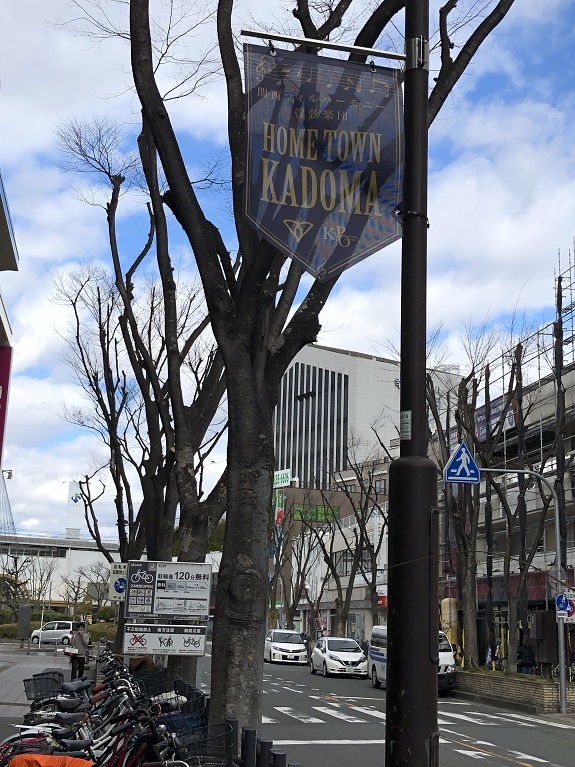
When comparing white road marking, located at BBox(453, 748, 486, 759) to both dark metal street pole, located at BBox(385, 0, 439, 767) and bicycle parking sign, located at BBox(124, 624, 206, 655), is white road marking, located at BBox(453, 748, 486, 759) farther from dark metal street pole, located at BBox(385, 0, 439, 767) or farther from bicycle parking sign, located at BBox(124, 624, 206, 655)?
dark metal street pole, located at BBox(385, 0, 439, 767)

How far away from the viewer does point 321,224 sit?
6906 mm

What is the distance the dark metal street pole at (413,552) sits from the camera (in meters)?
4.63

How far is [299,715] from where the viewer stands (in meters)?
20.5

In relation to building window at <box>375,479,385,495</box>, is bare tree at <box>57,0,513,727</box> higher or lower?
lower

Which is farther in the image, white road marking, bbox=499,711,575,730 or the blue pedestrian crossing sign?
white road marking, bbox=499,711,575,730

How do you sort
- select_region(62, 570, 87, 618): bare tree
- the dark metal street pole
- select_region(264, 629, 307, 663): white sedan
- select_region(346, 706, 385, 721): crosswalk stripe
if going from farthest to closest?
select_region(62, 570, 87, 618): bare tree < select_region(264, 629, 307, 663): white sedan < select_region(346, 706, 385, 721): crosswalk stripe < the dark metal street pole

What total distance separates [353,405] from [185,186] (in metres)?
96.0

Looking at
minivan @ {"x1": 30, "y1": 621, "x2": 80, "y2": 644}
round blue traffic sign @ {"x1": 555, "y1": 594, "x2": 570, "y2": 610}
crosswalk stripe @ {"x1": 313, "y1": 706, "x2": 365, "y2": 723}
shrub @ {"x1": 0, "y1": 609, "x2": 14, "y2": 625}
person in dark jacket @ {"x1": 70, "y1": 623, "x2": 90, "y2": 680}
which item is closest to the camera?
crosswalk stripe @ {"x1": 313, "y1": 706, "x2": 365, "y2": 723}

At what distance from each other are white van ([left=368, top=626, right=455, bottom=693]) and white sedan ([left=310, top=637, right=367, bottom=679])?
12.4 ft

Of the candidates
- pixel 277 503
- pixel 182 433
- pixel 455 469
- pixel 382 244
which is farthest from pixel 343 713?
pixel 277 503

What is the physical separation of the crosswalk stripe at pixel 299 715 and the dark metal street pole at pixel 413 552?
15376mm

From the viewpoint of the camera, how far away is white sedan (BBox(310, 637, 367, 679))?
36.2 m

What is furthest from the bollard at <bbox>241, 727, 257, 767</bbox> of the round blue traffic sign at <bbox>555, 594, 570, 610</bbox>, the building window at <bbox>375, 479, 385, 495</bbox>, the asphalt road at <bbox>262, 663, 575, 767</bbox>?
the building window at <bbox>375, 479, 385, 495</bbox>

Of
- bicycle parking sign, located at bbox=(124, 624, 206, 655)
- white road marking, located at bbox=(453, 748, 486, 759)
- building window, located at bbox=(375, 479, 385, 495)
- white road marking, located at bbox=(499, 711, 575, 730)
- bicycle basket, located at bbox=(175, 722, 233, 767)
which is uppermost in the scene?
building window, located at bbox=(375, 479, 385, 495)
